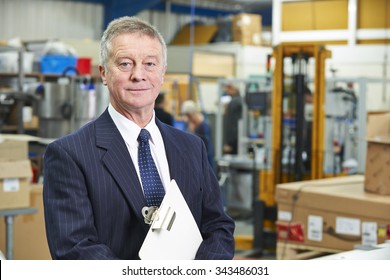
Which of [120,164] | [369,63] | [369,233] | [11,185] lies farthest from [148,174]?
[369,63]

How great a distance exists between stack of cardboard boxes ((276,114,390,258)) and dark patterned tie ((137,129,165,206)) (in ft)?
6.70

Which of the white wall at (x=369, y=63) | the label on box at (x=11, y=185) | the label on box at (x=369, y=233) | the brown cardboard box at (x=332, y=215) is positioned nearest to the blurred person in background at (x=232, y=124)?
the white wall at (x=369, y=63)

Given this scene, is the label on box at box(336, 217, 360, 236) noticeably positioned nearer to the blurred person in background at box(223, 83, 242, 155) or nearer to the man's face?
the man's face

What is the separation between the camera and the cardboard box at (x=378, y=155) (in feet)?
11.4

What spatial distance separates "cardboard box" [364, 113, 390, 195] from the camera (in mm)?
3482

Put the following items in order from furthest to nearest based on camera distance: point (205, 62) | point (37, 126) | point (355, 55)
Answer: point (205, 62)
point (355, 55)
point (37, 126)

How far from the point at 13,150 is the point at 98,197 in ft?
9.71

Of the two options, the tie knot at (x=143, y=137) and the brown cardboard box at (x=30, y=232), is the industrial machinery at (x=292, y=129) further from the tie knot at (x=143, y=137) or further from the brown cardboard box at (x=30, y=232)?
the tie knot at (x=143, y=137)

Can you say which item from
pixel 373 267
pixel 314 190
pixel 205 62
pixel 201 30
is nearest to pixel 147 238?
pixel 373 267

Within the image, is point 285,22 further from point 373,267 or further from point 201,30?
point 373,267

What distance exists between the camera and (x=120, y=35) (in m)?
1.43

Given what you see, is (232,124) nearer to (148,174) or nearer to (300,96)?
(300,96)

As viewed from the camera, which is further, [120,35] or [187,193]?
[187,193]

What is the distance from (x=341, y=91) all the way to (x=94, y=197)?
493 centimetres
